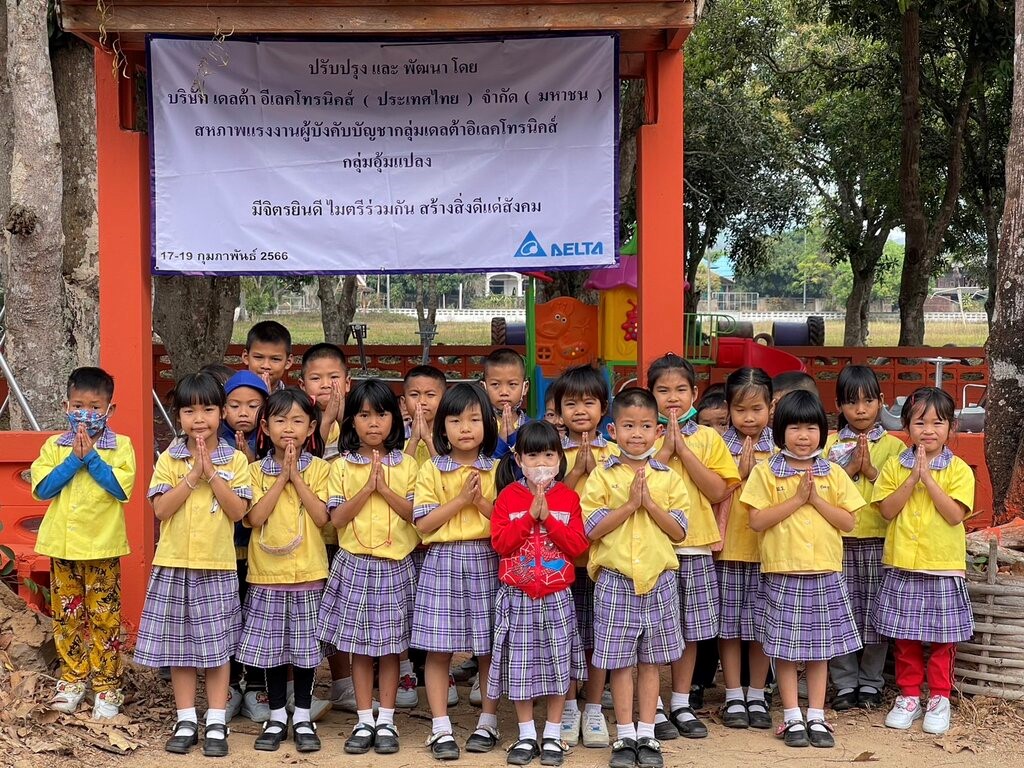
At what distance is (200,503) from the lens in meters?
4.67

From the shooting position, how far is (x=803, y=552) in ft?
15.5

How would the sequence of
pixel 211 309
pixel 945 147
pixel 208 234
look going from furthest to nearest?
pixel 945 147
pixel 211 309
pixel 208 234

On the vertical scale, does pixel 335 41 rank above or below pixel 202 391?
above

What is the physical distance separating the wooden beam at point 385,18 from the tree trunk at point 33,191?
4.29 ft

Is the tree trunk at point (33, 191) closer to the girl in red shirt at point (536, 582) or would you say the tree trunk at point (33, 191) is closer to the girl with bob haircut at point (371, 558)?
the girl with bob haircut at point (371, 558)

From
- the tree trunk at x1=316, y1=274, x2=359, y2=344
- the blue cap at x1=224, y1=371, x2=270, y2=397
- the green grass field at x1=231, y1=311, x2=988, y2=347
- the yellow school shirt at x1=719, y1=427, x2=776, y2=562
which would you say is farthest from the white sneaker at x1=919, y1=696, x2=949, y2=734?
the green grass field at x1=231, y1=311, x2=988, y2=347

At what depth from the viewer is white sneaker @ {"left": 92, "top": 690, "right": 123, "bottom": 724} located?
481 cm

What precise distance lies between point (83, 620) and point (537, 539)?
198 cm

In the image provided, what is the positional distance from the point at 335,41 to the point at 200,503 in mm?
2378

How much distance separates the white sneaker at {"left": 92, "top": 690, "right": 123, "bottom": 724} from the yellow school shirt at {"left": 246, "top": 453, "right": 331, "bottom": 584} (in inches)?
30.2

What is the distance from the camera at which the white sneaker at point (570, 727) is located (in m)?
4.78

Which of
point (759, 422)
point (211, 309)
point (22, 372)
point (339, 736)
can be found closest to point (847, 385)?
point (759, 422)

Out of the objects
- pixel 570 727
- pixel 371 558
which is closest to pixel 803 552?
pixel 570 727

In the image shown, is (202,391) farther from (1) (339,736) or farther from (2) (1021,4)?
(2) (1021,4)
